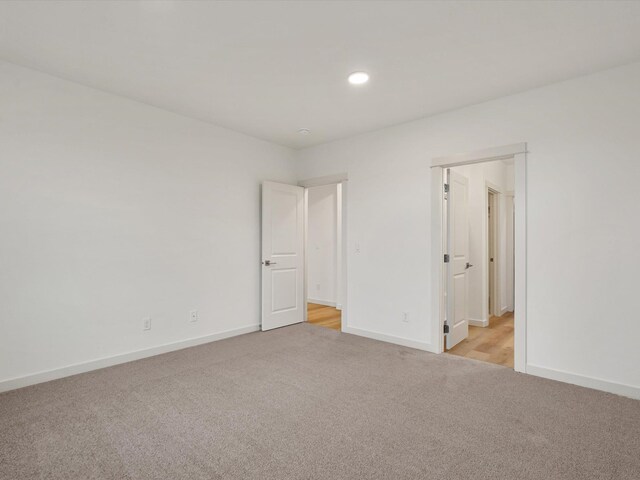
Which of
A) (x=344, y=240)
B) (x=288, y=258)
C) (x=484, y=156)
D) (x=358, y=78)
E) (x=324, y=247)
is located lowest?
(x=288, y=258)

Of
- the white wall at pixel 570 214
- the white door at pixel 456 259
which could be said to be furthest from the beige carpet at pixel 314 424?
the white door at pixel 456 259

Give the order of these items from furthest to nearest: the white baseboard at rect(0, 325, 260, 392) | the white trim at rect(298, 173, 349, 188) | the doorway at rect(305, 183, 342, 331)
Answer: the doorway at rect(305, 183, 342, 331), the white trim at rect(298, 173, 349, 188), the white baseboard at rect(0, 325, 260, 392)

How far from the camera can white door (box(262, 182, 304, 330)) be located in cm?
456

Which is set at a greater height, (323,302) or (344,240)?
(344,240)

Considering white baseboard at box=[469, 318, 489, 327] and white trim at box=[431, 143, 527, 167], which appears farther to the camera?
white baseboard at box=[469, 318, 489, 327]

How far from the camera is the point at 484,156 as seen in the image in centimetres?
332

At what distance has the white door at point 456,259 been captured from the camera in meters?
3.80

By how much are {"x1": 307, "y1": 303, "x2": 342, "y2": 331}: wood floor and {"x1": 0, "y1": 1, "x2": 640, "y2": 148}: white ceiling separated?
10.0ft

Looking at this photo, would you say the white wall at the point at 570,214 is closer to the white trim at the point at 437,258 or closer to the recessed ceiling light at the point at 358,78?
the white trim at the point at 437,258

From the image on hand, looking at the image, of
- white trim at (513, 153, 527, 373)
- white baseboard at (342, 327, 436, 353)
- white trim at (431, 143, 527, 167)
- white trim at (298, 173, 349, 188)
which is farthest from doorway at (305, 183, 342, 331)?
white trim at (513, 153, 527, 373)

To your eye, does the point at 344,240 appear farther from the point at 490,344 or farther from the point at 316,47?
the point at 316,47

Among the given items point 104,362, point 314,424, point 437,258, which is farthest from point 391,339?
point 104,362

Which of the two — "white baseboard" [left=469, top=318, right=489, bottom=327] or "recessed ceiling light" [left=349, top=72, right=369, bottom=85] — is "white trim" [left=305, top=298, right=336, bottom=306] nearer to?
"white baseboard" [left=469, top=318, right=489, bottom=327]

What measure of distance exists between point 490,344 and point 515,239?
1.56 meters
